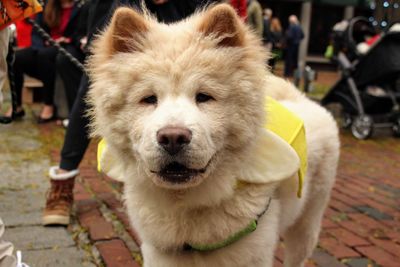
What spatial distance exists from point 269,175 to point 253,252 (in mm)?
364

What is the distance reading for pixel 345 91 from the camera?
921 centimetres

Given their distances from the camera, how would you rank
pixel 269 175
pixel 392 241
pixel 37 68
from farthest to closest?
pixel 37 68, pixel 392 241, pixel 269 175

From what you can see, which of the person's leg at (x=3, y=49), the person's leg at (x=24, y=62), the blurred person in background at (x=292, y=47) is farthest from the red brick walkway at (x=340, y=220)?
the blurred person in background at (x=292, y=47)

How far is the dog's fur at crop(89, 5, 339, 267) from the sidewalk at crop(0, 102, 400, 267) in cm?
113

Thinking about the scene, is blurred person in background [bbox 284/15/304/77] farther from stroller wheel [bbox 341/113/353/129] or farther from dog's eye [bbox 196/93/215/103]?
dog's eye [bbox 196/93/215/103]

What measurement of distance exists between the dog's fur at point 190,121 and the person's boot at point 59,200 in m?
1.53

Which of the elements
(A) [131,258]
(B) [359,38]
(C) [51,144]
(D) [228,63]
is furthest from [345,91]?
(D) [228,63]

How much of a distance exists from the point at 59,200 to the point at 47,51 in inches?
184

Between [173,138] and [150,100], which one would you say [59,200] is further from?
[173,138]

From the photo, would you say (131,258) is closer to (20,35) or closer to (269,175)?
(269,175)

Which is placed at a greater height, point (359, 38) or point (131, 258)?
point (131, 258)

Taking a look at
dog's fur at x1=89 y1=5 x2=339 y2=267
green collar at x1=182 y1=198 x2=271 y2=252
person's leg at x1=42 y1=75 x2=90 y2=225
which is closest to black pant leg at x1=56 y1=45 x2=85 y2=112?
person's leg at x1=42 y1=75 x2=90 y2=225

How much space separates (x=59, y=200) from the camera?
13.0 ft

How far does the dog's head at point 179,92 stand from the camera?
2016 millimetres
